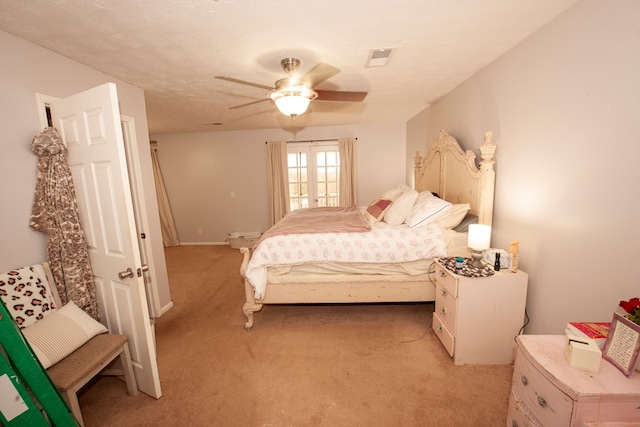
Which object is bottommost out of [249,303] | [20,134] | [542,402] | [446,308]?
[249,303]

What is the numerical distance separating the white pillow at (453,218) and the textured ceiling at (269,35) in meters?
1.36

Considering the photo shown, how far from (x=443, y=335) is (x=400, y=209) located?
1327mm

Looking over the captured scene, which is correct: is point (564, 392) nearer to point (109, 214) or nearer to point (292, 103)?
point (292, 103)

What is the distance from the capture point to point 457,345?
197 centimetres

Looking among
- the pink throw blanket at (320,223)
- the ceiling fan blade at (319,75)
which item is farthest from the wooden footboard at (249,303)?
the ceiling fan blade at (319,75)

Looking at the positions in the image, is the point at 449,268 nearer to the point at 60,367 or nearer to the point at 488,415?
the point at 488,415

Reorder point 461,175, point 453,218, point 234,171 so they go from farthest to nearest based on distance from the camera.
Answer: point 234,171, point 461,175, point 453,218

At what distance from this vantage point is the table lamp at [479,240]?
2.02 m

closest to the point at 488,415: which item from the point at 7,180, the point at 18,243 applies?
the point at 18,243

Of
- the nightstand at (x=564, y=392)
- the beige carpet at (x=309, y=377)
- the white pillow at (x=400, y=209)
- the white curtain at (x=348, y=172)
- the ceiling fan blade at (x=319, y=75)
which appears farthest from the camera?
the white curtain at (x=348, y=172)

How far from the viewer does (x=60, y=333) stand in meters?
1.52

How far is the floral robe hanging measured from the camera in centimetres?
171

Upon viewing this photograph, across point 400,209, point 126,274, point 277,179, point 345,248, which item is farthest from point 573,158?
point 277,179

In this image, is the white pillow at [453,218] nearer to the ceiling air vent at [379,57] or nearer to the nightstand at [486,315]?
the nightstand at [486,315]
